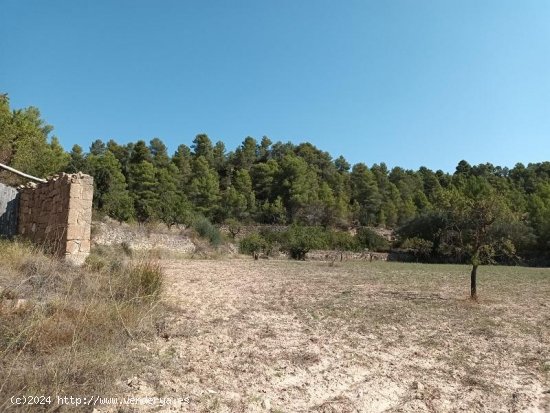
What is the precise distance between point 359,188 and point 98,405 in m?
62.3

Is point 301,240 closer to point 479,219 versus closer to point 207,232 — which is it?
point 207,232

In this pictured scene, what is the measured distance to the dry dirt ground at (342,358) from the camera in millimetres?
3359

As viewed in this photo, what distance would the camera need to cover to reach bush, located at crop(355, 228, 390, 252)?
4475 centimetres

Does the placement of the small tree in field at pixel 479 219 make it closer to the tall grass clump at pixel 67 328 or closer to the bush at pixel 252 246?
the tall grass clump at pixel 67 328

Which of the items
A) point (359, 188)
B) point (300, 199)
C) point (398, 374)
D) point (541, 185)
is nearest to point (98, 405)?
point (398, 374)

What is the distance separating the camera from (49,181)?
32.4 ft

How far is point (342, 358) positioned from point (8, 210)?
1127cm

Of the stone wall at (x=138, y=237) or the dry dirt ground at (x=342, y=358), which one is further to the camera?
the stone wall at (x=138, y=237)

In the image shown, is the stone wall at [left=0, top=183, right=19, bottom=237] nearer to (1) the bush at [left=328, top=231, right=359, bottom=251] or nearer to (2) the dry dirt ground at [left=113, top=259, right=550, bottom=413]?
(2) the dry dirt ground at [left=113, top=259, right=550, bottom=413]

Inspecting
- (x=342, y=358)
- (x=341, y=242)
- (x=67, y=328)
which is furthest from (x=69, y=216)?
(x=341, y=242)

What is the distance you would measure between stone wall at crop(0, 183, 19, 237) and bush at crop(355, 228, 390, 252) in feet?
117

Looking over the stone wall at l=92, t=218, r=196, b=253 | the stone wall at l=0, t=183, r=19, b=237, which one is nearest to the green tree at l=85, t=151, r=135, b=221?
the stone wall at l=92, t=218, r=196, b=253

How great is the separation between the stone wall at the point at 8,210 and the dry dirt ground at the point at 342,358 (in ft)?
23.0

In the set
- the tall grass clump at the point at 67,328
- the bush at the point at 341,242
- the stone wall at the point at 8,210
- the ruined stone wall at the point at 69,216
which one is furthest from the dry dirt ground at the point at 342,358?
the bush at the point at 341,242
